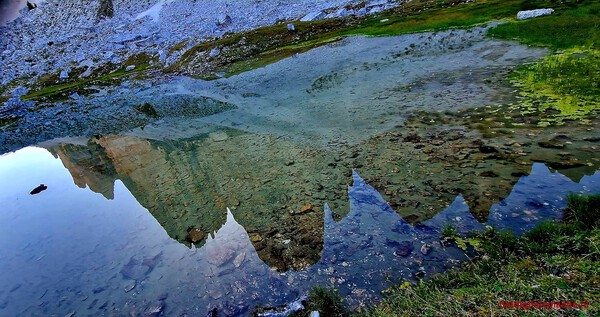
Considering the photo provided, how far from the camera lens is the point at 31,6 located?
109312mm

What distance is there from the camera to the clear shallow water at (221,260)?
8.04 m

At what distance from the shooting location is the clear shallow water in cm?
804

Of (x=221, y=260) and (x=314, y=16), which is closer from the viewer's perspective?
(x=221, y=260)

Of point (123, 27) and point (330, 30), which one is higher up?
point (123, 27)

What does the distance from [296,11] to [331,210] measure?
257ft

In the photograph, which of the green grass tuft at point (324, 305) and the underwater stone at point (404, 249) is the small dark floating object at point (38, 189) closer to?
the green grass tuft at point (324, 305)

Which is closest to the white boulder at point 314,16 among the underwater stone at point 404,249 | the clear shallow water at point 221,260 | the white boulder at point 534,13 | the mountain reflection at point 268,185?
the white boulder at point 534,13

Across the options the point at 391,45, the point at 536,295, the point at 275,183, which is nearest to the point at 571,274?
the point at 536,295

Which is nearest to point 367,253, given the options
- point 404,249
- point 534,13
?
point 404,249

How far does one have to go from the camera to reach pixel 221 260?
966cm

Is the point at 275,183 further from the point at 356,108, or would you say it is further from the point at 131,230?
the point at 356,108

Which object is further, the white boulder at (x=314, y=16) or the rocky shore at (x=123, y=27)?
the rocky shore at (x=123, y=27)

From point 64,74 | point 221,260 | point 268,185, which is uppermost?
point 64,74

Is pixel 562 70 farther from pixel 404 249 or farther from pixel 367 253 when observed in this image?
pixel 367 253
